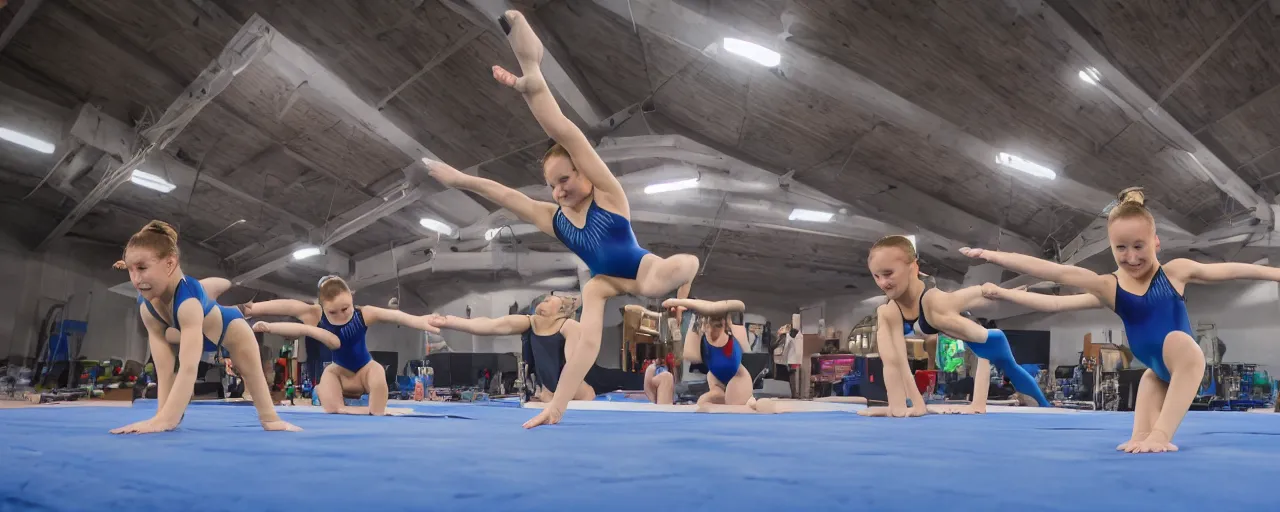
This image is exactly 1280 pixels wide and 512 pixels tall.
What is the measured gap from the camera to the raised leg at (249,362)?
3.08 metres

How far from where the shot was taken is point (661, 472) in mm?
1826

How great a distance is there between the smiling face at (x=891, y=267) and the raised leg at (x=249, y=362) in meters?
2.81

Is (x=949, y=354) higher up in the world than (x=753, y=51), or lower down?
lower down

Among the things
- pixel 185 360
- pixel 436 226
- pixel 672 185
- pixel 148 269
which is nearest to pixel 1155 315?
pixel 185 360

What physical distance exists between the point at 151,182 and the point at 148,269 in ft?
26.9

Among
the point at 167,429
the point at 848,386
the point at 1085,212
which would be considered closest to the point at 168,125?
the point at 167,429

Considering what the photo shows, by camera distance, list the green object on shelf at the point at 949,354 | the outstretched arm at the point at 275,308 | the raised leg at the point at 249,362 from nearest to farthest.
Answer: the raised leg at the point at 249,362
the outstretched arm at the point at 275,308
the green object on shelf at the point at 949,354

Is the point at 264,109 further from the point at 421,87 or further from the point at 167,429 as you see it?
the point at 167,429

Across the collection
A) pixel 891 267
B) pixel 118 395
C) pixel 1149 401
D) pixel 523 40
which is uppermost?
pixel 523 40

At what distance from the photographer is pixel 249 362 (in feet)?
10.2

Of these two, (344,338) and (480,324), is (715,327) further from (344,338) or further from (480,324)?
(344,338)

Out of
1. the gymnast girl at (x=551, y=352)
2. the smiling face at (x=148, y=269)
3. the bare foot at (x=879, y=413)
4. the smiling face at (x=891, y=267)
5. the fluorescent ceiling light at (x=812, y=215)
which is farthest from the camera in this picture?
the fluorescent ceiling light at (x=812, y=215)

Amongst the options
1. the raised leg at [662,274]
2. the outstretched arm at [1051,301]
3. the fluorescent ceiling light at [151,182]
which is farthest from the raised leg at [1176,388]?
the fluorescent ceiling light at [151,182]

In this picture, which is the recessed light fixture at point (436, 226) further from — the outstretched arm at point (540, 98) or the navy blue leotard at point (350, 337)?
the outstretched arm at point (540, 98)
